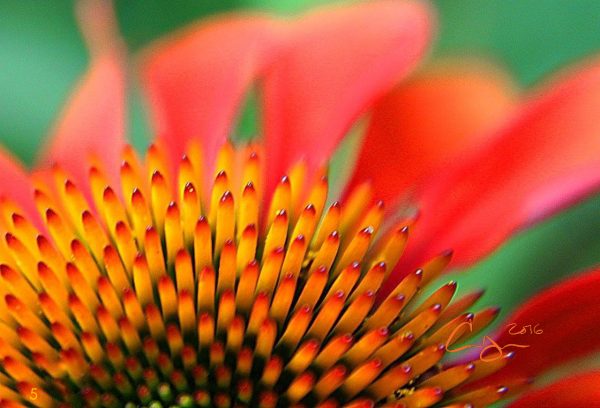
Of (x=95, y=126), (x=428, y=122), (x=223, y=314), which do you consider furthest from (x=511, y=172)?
(x=95, y=126)

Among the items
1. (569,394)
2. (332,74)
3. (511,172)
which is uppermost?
(332,74)

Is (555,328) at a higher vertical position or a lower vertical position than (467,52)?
lower

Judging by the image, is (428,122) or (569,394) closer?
(569,394)

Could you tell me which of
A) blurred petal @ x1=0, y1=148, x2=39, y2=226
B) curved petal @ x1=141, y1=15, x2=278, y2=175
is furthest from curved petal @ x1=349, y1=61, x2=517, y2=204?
blurred petal @ x1=0, y1=148, x2=39, y2=226

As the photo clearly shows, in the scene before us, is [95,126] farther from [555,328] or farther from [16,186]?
[555,328]

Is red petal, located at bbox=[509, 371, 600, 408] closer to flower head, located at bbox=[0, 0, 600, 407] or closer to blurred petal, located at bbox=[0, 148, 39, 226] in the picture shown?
flower head, located at bbox=[0, 0, 600, 407]

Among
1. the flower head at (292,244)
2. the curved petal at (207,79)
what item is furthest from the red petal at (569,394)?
the curved petal at (207,79)
